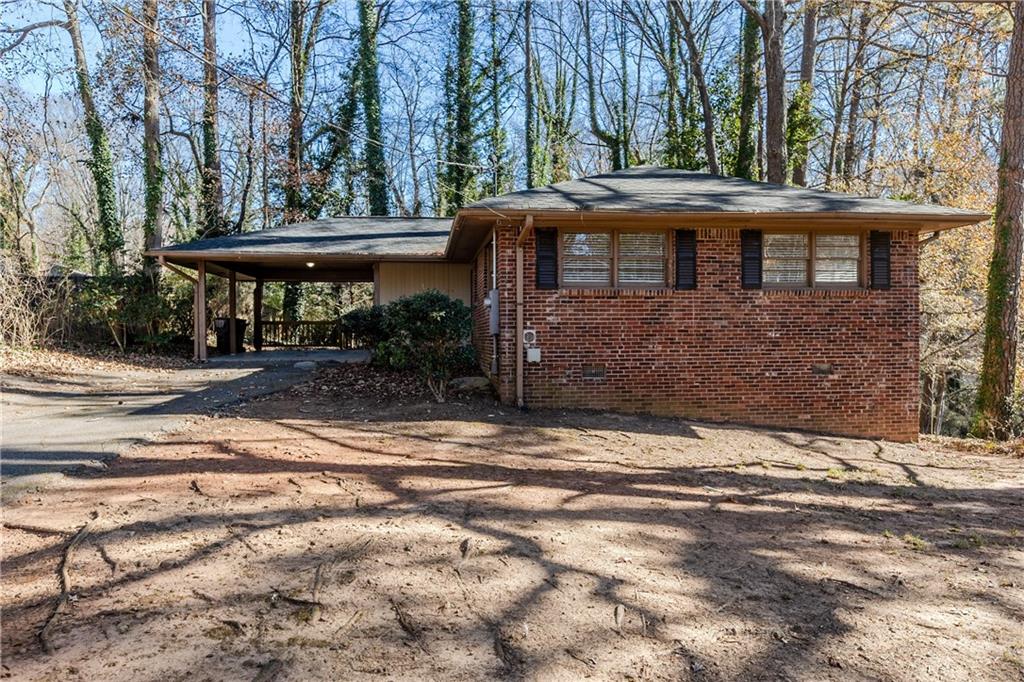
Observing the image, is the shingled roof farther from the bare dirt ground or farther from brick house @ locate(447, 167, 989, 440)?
the bare dirt ground

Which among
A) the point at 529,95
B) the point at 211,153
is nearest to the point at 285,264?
the point at 211,153

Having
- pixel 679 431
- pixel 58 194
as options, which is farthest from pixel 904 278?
pixel 58 194

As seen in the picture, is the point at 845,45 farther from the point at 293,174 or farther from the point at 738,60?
the point at 293,174

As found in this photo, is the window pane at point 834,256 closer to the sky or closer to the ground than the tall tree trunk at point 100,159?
closer to the ground

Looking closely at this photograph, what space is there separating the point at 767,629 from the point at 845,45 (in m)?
23.3

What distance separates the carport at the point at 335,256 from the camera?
547 inches

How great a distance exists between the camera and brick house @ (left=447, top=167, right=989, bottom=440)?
8.51 m

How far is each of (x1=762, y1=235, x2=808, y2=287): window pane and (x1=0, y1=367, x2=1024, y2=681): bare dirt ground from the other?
11.8 ft

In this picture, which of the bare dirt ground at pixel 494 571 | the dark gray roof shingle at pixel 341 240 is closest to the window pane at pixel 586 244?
the bare dirt ground at pixel 494 571

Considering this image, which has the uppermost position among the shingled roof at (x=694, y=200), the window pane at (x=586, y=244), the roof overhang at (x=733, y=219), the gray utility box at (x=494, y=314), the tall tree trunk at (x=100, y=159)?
the tall tree trunk at (x=100, y=159)

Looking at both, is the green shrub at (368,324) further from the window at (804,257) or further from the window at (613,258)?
the window at (804,257)

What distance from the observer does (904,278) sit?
29.5 feet

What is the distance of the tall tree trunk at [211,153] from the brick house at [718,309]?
52.2ft

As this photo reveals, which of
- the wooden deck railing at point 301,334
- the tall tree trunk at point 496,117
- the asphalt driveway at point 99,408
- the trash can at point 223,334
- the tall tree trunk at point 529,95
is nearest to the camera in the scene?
the asphalt driveway at point 99,408
